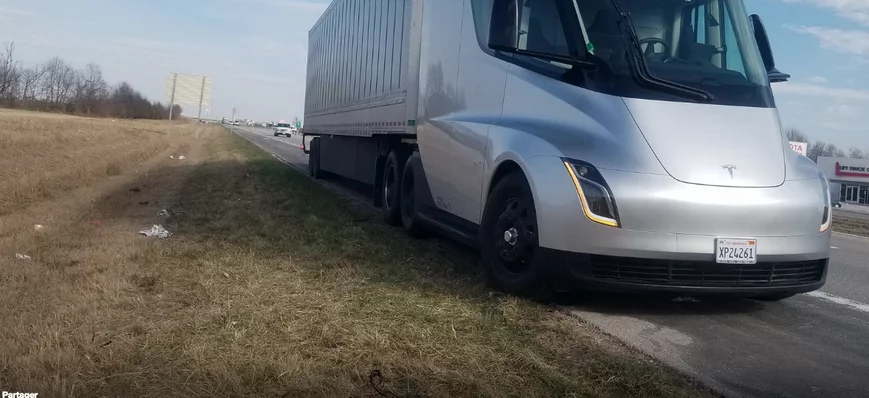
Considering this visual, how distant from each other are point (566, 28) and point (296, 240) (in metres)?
3.75

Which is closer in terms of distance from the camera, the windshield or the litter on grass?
the windshield

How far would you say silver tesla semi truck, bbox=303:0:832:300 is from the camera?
479 cm

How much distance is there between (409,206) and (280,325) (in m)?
4.62

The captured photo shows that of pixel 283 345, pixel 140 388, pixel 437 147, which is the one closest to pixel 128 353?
pixel 140 388

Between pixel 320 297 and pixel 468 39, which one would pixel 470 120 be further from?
pixel 320 297

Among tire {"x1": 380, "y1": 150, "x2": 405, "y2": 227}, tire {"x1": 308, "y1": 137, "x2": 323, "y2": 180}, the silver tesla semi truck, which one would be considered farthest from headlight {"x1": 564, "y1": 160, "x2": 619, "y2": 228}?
tire {"x1": 308, "y1": 137, "x2": 323, "y2": 180}

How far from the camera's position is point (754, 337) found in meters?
4.92

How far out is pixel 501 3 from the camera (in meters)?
5.68

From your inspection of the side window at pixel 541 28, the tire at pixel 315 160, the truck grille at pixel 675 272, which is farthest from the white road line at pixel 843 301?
the tire at pixel 315 160

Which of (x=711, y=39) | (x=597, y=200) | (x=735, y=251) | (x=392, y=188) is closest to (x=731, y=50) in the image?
(x=711, y=39)

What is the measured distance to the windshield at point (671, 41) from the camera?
522 cm

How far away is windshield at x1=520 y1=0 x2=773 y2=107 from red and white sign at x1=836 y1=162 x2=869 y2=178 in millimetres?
80076

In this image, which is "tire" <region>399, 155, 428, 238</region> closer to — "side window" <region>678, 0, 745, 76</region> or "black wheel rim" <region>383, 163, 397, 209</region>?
"black wheel rim" <region>383, 163, 397, 209</region>

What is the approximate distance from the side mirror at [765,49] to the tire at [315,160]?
13.4 meters
